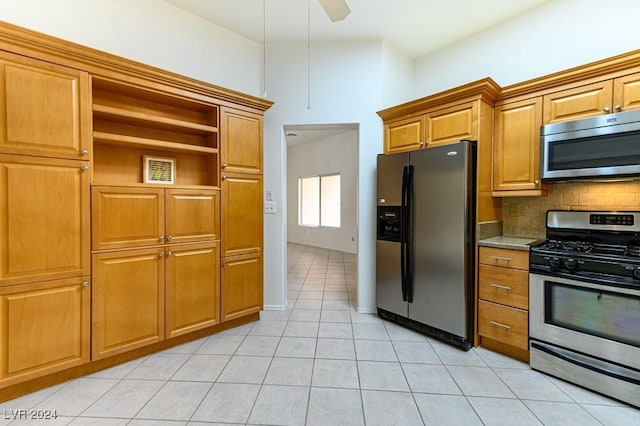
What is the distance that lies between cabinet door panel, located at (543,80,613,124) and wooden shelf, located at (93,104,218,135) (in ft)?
9.13

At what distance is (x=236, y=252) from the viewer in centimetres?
269

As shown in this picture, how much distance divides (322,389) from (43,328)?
71.5 inches

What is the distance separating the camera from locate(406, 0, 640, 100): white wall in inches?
86.8

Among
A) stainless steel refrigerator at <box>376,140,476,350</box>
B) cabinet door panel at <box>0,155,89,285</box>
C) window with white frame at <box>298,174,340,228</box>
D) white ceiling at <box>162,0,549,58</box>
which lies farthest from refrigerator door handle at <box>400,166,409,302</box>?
window with white frame at <box>298,174,340,228</box>

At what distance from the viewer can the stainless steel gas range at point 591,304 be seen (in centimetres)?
169

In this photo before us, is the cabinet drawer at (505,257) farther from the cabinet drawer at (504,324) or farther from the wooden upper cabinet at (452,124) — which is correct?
the wooden upper cabinet at (452,124)

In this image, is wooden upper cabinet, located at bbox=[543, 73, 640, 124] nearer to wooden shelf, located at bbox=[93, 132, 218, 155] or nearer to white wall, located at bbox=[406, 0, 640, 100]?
white wall, located at bbox=[406, 0, 640, 100]

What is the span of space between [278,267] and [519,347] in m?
2.29

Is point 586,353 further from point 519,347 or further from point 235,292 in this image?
point 235,292

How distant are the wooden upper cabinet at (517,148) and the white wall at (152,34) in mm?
2531

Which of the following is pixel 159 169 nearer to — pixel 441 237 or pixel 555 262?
pixel 441 237

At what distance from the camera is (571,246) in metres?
2.05

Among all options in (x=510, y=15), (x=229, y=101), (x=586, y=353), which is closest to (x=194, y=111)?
(x=229, y=101)

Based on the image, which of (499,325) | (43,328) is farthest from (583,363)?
(43,328)
